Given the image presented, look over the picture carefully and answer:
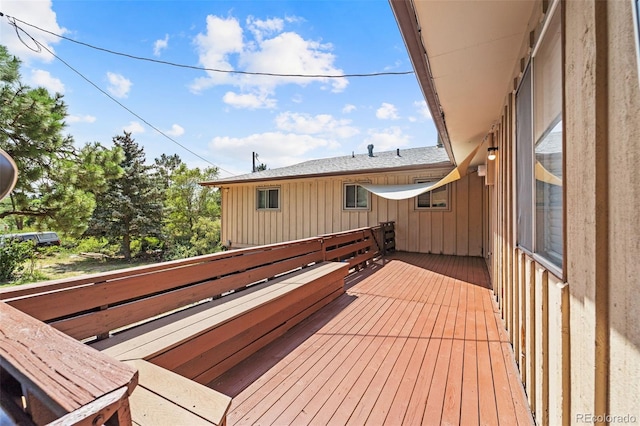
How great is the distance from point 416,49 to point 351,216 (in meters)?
7.04

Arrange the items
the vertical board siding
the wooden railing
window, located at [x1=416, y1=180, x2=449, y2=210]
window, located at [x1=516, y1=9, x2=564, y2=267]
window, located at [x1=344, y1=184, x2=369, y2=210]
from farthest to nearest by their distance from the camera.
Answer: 1. window, located at [x1=344, y1=184, x2=369, y2=210]
2. window, located at [x1=416, y1=180, x2=449, y2=210]
3. the vertical board siding
4. window, located at [x1=516, y1=9, x2=564, y2=267]
5. the wooden railing

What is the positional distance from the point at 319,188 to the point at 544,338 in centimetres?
843

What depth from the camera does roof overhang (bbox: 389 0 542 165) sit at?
1.83m

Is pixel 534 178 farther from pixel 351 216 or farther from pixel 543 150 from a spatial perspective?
pixel 351 216

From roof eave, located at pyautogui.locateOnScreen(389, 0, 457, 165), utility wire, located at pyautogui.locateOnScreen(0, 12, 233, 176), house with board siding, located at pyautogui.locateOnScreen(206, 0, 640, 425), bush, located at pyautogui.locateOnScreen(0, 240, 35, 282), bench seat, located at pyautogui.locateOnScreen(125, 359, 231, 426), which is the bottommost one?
bush, located at pyautogui.locateOnScreen(0, 240, 35, 282)

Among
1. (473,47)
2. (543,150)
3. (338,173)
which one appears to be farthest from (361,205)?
(543,150)

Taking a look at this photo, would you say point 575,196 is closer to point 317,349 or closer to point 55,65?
point 317,349

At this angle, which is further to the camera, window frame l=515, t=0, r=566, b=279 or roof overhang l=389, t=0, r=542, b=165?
roof overhang l=389, t=0, r=542, b=165

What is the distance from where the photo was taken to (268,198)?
10.8 metres

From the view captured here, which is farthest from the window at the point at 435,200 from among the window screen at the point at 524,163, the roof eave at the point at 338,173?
the window screen at the point at 524,163

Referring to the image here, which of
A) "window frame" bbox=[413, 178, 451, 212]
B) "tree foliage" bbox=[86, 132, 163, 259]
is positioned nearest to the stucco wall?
"window frame" bbox=[413, 178, 451, 212]

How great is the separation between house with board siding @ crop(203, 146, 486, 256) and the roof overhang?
414cm

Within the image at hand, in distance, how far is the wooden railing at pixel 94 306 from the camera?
80 cm

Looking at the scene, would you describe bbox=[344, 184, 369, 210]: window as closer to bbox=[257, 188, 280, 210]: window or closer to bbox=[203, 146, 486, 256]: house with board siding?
bbox=[203, 146, 486, 256]: house with board siding
